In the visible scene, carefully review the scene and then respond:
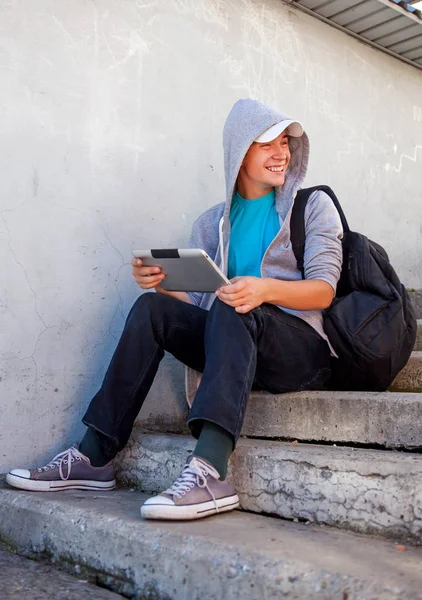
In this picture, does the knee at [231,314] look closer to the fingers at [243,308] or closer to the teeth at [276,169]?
the fingers at [243,308]

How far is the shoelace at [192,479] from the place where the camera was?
84.4 inches

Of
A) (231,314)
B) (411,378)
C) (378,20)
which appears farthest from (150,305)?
(378,20)

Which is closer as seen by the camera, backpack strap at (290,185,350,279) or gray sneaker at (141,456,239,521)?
gray sneaker at (141,456,239,521)

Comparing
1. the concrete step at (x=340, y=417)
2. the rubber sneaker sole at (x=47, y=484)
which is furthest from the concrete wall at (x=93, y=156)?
the concrete step at (x=340, y=417)

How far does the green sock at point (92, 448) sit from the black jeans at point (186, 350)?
1.2 inches

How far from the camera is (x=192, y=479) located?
217cm

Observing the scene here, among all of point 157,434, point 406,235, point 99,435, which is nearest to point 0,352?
point 99,435

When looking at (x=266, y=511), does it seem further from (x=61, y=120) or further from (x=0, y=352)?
(x=61, y=120)

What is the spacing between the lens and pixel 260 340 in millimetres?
2475

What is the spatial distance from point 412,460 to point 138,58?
217cm

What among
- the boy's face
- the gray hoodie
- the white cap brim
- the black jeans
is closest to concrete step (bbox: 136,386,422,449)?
the black jeans

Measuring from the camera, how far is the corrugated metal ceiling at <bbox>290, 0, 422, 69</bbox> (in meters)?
4.12

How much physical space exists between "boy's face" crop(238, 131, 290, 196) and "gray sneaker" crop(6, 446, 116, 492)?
4.16ft

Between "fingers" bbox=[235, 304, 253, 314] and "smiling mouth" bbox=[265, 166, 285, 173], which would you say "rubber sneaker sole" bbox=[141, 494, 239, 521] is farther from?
"smiling mouth" bbox=[265, 166, 285, 173]
